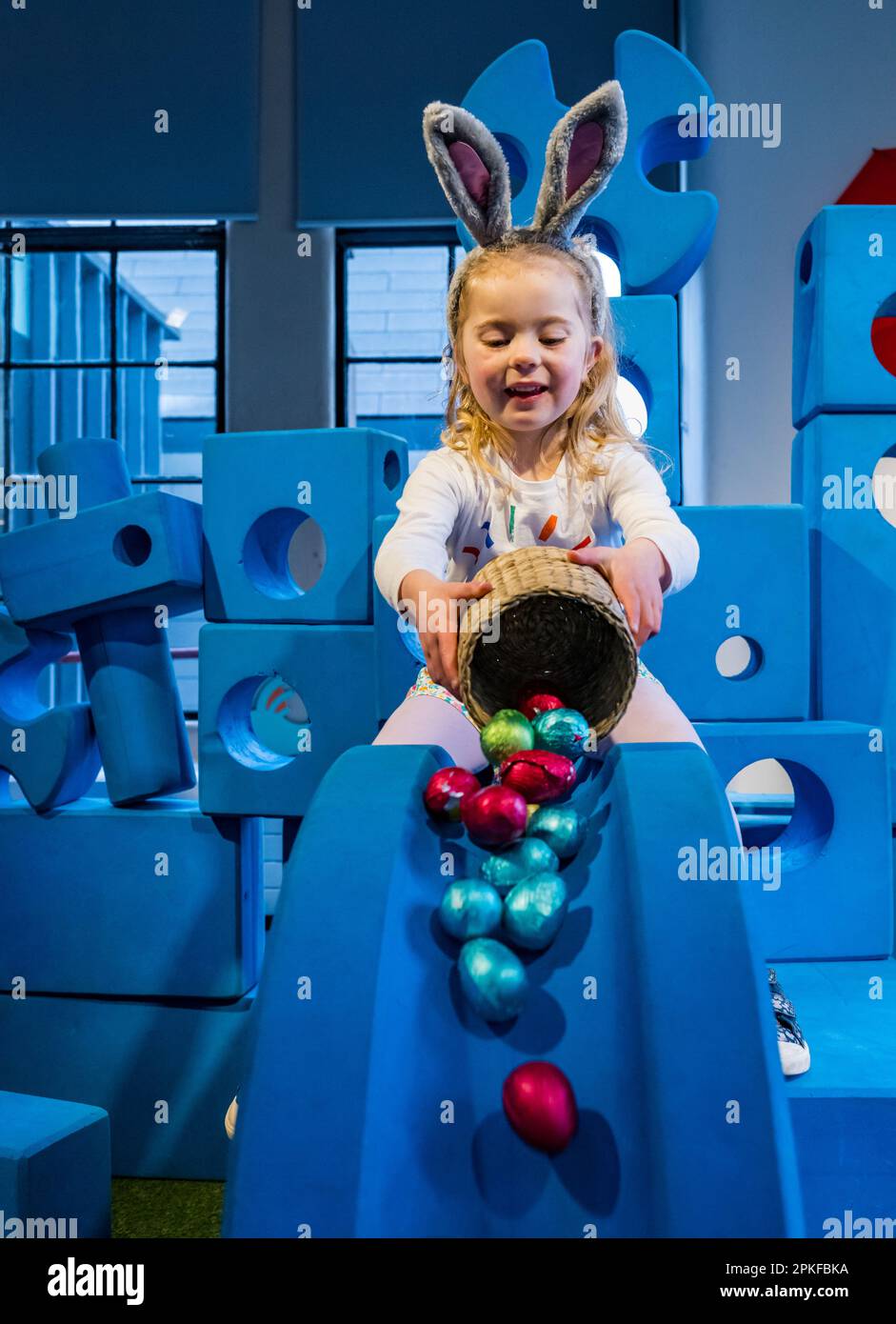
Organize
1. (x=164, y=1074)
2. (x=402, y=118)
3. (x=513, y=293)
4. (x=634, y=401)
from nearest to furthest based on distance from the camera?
(x=513, y=293), (x=634, y=401), (x=164, y=1074), (x=402, y=118)

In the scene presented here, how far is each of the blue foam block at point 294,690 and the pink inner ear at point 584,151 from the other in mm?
521

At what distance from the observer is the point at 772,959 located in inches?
41.6

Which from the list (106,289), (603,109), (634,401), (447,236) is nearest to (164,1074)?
(634,401)

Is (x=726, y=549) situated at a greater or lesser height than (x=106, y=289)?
lesser

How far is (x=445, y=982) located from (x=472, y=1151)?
10 cm

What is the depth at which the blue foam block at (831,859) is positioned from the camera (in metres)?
1.05

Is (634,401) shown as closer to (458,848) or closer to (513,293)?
(513,293)

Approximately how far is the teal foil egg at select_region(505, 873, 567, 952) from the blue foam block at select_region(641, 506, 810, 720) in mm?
512

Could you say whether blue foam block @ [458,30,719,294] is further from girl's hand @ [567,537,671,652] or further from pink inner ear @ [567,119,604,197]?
Answer: girl's hand @ [567,537,671,652]

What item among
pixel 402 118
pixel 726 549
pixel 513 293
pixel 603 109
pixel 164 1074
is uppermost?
pixel 402 118

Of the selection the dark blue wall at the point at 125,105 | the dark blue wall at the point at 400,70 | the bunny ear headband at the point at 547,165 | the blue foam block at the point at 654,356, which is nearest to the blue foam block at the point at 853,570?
the blue foam block at the point at 654,356

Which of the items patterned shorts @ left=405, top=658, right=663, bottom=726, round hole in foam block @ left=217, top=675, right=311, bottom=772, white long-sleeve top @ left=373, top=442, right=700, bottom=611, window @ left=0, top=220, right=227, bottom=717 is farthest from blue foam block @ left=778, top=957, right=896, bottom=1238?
window @ left=0, top=220, right=227, bottom=717

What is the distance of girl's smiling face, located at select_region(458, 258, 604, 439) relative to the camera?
93 cm
